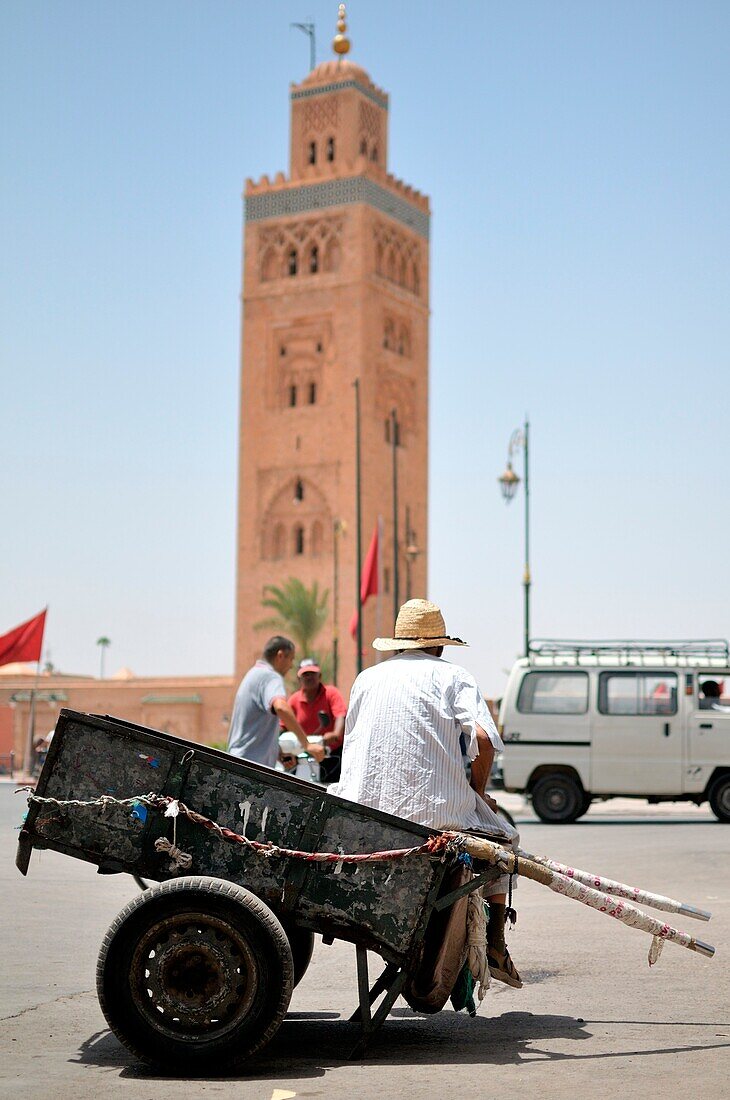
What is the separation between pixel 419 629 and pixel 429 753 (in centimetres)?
57

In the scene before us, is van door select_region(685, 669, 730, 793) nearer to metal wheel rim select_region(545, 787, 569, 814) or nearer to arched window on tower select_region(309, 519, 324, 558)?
metal wheel rim select_region(545, 787, 569, 814)

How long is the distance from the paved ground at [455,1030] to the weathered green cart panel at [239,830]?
533mm

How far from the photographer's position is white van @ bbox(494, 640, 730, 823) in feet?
65.0

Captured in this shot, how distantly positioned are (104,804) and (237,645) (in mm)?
62544

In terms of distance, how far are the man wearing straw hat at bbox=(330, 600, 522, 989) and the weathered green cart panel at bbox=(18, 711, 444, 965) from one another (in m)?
0.35

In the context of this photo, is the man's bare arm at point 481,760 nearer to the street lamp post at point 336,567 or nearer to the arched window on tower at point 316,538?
the street lamp post at point 336,567

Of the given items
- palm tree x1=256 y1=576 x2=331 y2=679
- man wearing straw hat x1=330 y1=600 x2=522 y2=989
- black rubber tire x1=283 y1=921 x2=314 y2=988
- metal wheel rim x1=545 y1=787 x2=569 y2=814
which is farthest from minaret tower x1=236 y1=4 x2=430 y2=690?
man wearing straw hat x1=330 y1=600 x2=522 y2=989

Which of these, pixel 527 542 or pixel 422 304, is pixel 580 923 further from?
pixel 422 304

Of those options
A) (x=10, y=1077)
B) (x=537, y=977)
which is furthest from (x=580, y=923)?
(x=10, y=1077)

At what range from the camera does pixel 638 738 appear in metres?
19.9

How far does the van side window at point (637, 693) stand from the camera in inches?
789

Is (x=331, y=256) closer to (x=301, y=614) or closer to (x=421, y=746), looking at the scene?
(x=301, y=614)

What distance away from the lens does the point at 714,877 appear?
12461 mm

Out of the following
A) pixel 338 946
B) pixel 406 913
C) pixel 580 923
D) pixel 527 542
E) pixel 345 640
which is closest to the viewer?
pixel 406 913
